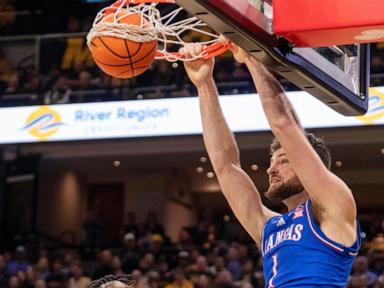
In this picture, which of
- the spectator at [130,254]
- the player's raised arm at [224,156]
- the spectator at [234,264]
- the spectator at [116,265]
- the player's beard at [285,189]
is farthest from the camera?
the spectator at [130,254]

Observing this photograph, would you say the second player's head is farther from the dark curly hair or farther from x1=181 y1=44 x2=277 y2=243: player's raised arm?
the dark curly hair

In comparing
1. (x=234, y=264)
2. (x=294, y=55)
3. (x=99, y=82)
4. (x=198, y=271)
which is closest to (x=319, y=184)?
(x=294, y=55)

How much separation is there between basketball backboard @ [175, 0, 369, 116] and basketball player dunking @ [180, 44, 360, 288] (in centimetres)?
11

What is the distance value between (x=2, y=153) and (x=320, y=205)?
42.8 feet

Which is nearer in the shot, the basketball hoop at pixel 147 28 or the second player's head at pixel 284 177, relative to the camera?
the second player's head at pixel 284 177

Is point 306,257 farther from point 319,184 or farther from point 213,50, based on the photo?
point 213,50

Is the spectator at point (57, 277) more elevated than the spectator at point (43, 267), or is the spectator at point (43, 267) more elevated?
the spectator at point (57, 277)

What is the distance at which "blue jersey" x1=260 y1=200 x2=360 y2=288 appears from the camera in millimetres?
2965

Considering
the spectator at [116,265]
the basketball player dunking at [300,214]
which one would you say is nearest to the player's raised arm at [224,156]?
the basketball player dunking at [300,214]

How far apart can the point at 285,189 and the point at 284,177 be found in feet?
0.14

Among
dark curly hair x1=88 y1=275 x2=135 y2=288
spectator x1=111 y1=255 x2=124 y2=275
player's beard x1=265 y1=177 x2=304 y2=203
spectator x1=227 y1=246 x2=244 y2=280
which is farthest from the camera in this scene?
spectator x1=111 y1=255 x2=124 y2=275

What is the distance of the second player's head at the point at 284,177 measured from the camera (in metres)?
3.27

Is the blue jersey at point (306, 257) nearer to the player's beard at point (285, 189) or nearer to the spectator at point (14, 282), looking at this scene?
the player's beard at point (285, 189)

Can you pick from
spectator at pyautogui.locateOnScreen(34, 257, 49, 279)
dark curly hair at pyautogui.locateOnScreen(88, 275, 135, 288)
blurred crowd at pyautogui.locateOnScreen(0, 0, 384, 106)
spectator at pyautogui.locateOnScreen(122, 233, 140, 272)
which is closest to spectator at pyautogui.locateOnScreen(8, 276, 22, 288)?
spectator at pyautogui.locateOnScreen(34, 257, 49, 279)
